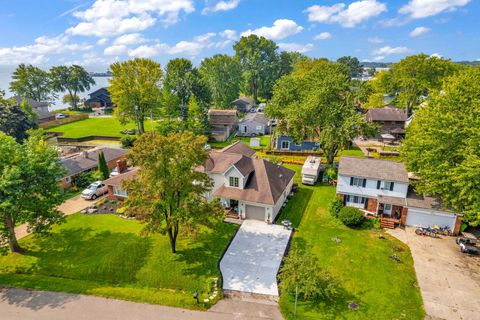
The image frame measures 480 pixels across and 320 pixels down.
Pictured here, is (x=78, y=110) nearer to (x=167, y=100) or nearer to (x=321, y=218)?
(x=167, y=100)

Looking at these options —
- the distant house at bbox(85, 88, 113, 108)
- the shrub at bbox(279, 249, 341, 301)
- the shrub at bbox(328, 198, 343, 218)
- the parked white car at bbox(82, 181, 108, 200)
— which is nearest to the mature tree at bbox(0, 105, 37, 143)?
the parked white car at bbox(82, 181, 108, 200)

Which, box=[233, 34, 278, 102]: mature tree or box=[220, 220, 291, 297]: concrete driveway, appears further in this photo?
box=[233, 34, 278, 102]: mature tree

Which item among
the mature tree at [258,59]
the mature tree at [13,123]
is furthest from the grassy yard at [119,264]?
the mature tree at [258,59]

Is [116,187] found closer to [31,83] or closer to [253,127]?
[253,127]

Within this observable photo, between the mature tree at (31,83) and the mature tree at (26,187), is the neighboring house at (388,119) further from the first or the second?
the mature tree at (31,83)

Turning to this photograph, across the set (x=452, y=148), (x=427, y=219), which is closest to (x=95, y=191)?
(x=427, y=219)

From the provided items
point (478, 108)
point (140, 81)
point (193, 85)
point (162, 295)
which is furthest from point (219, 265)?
point (193, 85)

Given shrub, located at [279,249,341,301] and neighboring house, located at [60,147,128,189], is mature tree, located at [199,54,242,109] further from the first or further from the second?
shrub, located at [279,249,341,301]
